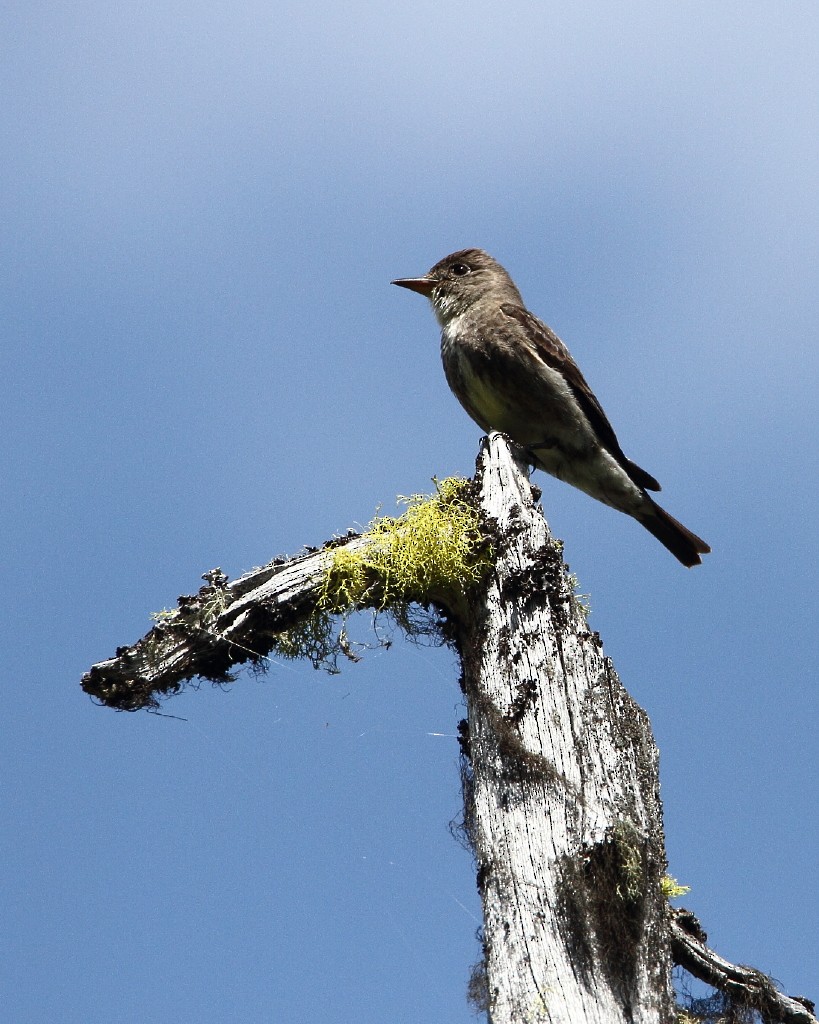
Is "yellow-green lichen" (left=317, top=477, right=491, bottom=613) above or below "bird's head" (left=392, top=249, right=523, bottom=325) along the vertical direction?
below

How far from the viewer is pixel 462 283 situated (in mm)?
7055

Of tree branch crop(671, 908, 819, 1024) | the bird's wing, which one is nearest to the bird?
the bird's wing

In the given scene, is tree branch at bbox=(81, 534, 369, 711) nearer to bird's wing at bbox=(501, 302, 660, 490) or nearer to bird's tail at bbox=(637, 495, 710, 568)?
bird's wing at bbox=(501, 302, 660, 490)

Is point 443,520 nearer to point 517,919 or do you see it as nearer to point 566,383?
point 517,919

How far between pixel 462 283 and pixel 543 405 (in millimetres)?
1410

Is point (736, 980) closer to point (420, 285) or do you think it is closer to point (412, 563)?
point (412, 563)

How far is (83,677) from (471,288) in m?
4.10

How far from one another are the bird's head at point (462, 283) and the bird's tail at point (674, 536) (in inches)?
66.1

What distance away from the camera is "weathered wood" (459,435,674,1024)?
2980 mm

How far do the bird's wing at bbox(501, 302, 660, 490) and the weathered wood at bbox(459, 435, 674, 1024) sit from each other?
2.52m

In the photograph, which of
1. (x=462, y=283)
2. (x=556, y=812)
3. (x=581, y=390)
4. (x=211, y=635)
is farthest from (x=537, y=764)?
(x=462, y=283)

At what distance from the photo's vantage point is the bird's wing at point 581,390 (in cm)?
627

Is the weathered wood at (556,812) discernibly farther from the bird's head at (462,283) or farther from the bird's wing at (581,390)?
the bird's head at (462,283)

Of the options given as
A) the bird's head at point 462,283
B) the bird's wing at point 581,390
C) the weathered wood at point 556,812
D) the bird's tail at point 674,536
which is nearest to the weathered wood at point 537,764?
the weathered wood at point 556,812
